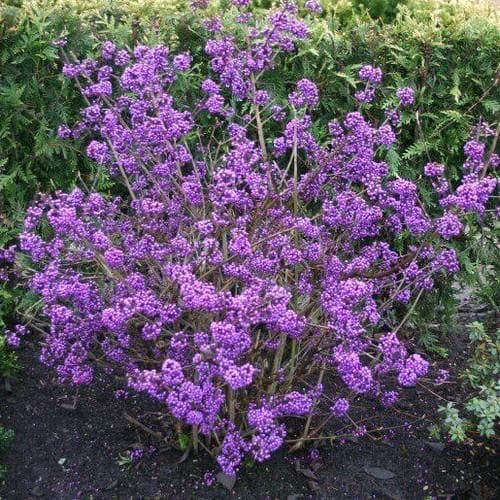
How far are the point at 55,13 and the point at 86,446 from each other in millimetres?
2335

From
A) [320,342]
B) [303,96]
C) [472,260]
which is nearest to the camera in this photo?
[320,342]

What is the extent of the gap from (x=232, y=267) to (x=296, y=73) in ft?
6.05

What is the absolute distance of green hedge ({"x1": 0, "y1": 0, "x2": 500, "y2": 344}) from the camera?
3.98m

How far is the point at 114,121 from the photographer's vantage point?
128 inches

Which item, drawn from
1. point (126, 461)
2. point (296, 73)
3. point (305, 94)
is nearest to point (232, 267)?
point (305, 94)

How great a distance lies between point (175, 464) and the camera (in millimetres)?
3350

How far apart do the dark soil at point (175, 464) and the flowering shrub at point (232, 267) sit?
21 centimetres

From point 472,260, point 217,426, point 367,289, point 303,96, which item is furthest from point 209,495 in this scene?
point 472,260

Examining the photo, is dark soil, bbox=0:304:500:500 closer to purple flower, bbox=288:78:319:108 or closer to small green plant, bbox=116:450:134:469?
small green plant, bbox=116:450:134:469

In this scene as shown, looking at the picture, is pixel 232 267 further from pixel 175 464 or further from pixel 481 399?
pixel 481 399

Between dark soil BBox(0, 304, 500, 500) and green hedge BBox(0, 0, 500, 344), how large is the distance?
850 mm

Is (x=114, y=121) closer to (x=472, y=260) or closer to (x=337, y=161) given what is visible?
(x=337, y=161)

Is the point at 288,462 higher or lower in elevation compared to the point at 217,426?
lower

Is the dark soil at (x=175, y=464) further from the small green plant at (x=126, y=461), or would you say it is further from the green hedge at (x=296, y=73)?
the green hedge at (x=296, y=73)
